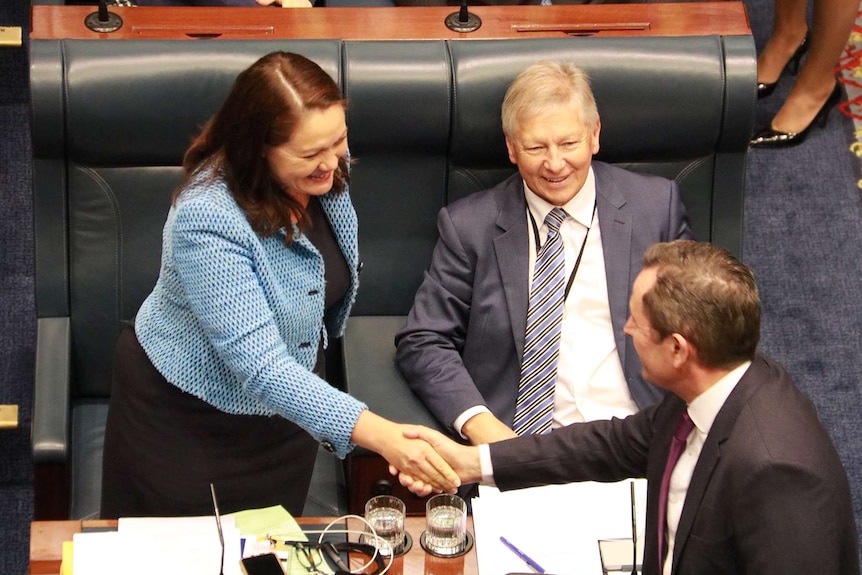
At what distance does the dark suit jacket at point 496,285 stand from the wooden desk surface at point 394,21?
0.40 m

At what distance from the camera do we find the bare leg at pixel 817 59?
13.5 feet

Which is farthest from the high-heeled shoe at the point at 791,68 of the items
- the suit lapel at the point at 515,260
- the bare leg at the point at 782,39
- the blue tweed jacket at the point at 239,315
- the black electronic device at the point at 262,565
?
the black electronic device at the point at 262,565

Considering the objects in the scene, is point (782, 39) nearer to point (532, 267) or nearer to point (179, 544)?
point (532, 267)

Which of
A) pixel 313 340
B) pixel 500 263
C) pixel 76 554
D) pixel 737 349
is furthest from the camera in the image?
pixel 500 263

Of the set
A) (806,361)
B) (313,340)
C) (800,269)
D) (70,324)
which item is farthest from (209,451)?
(800,269)

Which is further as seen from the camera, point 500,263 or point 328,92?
point 500,263

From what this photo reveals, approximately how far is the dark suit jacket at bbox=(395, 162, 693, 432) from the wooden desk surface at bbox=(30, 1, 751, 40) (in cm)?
40

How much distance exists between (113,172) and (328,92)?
86cm

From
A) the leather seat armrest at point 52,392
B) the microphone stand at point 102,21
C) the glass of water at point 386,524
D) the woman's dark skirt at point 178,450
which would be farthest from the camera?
the microphone stand at point 102,21

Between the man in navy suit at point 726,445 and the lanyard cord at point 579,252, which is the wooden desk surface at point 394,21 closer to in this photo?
the lanyard cord at point 579,252

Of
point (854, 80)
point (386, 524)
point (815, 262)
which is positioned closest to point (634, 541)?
point (386, 524)

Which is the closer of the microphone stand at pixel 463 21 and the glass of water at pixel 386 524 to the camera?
the glass of water at pixel 386 524

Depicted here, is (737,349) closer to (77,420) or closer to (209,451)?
(209,451)

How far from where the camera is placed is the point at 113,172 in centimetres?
286
